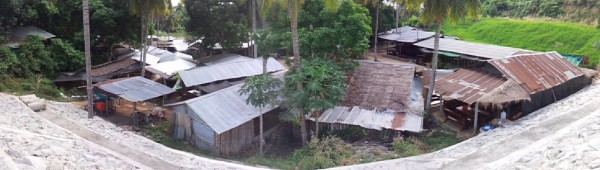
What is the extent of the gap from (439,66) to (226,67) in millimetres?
16313

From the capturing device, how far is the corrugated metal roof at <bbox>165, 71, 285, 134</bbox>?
18.7m

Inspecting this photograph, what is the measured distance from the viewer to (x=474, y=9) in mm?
20875

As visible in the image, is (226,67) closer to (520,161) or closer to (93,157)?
(93,157)

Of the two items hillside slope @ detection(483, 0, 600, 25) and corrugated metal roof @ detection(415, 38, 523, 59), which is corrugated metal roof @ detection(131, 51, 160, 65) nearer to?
corrugated metal roof @ detection(415, 38, 523, 59)

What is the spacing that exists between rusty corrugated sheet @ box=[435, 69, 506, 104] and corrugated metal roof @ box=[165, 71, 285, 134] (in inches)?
318

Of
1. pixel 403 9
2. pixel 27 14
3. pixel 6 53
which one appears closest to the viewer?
pixel 6 53

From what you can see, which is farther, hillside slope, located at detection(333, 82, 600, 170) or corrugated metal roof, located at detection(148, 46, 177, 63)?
corrugated metal roof, located at detection(148, 46, 177, 63)

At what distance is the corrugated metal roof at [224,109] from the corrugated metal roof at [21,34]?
13.8 metres

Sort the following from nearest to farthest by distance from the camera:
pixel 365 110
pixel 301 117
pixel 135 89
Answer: pixel 301 117, pixel 365 110, pixel 135 89

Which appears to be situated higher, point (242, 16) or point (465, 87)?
point (242, 16)

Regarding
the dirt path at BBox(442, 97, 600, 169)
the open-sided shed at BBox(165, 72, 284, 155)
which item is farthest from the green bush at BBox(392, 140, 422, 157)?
the open-sided shed at BBox(165, 72, 284, 155)

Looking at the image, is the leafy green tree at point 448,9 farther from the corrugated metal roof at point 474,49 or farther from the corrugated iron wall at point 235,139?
the corrugated metal roof at point 474,49

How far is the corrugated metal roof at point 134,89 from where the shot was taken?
21969 millimetres

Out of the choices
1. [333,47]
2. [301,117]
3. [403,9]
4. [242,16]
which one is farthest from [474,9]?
[403,9]
